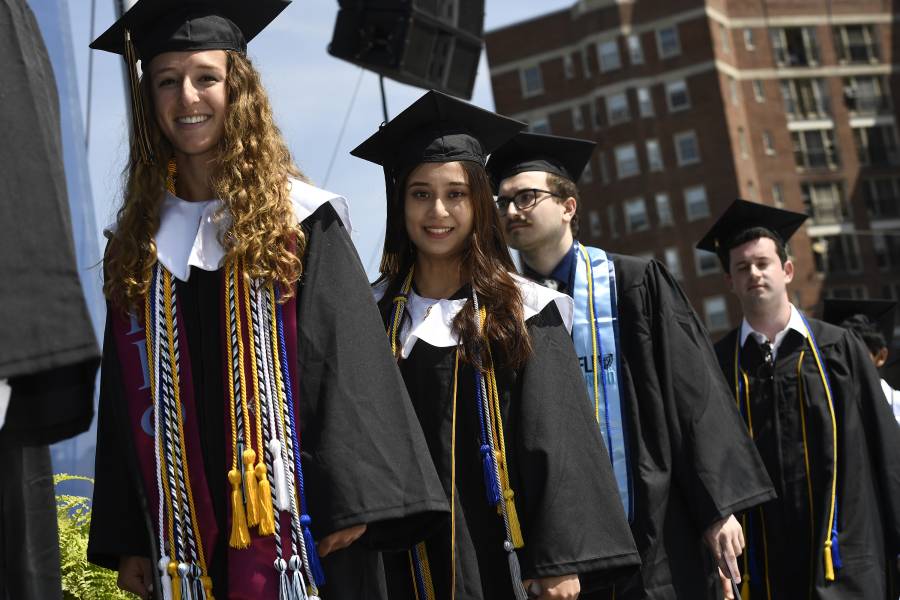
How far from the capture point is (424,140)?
14.4 feet

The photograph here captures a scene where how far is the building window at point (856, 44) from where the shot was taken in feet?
196

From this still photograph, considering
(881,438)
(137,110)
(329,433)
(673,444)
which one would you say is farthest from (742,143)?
(329,433)

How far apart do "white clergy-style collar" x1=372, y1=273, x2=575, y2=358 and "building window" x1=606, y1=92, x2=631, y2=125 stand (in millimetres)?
53745

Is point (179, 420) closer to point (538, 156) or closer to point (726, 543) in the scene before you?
point (726, 543)

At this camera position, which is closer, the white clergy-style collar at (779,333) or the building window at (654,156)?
the white clergy-style collar at (779,333)

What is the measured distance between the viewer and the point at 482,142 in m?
4.51

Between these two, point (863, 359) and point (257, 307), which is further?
point (863, 359)

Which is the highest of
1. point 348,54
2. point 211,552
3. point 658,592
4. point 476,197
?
point 348,54

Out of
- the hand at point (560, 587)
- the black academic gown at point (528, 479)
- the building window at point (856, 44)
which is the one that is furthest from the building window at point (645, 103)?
the hand at point (560, 587)

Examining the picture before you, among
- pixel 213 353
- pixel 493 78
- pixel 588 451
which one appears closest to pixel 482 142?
pixel 588 451

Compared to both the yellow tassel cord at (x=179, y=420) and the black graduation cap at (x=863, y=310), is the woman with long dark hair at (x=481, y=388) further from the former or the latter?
the black graduation cap at (x=863, y=310)

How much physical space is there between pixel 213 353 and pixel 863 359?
4104 millimetres

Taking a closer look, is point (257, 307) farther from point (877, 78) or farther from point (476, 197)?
point (877, 78)

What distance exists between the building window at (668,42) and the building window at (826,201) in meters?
8.11
